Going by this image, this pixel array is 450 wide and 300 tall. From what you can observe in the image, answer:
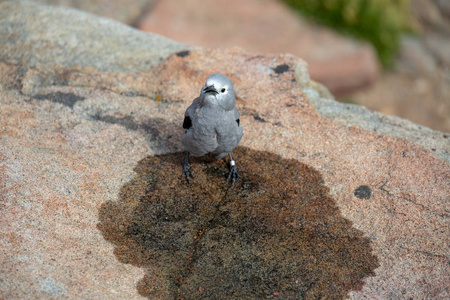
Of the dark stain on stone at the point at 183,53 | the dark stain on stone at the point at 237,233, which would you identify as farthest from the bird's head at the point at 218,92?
the dark stain on stone at the point at 183,53

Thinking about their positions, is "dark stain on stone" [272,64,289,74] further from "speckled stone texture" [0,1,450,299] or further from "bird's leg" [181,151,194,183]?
"bird's leg" [181,151,194,183]

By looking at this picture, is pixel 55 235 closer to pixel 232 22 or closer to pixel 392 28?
pixel 232 22

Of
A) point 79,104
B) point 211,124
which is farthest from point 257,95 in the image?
point 79,104

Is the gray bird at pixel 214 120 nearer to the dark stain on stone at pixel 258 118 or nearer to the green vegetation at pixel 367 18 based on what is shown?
the dark stain on stone at pixel 258 118

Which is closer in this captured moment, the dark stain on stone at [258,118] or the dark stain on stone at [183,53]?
the dark stain on stone at [258,118]

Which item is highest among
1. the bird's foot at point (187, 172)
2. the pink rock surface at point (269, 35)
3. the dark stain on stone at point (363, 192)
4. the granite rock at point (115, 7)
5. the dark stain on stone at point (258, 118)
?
the dark stain on stone at point (363, 192)

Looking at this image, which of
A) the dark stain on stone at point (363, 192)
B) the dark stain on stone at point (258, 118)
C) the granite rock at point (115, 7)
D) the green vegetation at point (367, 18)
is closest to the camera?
the dark stain on stone at point (363, 192)
